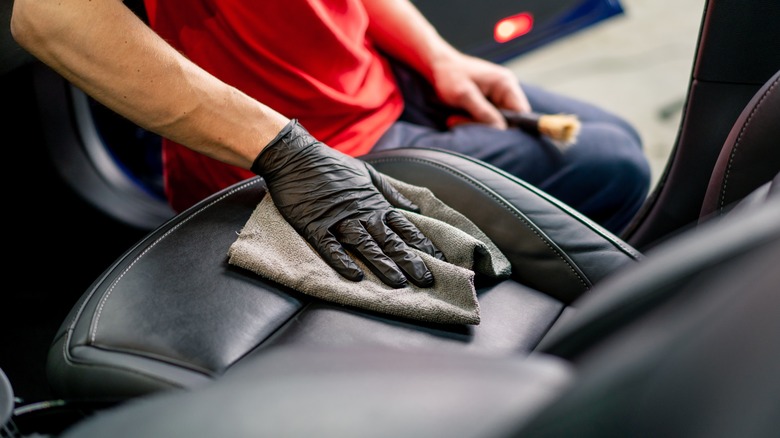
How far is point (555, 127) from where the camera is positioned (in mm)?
1188

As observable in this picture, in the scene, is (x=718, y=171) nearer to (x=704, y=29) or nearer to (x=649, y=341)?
(x=704, y=29)

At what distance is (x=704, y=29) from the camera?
1.02m

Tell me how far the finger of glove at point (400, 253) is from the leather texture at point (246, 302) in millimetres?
60

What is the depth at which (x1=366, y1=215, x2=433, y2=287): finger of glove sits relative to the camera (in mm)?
849

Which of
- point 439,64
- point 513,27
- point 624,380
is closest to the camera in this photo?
point 624,380

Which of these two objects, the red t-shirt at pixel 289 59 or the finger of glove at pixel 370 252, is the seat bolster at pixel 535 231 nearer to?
the finger of glove at pixel 370 252

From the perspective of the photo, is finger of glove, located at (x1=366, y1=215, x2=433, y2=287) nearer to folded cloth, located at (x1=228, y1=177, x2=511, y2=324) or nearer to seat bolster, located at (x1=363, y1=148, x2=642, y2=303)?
folded cloth, located at (x1=228, y1=177, x2=511, y2=324)

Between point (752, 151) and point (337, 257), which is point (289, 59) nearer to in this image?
point (337, 257)

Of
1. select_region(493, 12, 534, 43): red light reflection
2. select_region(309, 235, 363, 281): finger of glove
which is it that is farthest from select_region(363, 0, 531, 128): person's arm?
select_region(493, 12, 534, 43): red light reflection

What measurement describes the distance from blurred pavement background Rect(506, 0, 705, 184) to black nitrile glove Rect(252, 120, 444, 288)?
4.25ft

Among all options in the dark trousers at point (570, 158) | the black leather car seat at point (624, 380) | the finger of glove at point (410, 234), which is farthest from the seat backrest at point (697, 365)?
the dark trousers at point (570, 158)

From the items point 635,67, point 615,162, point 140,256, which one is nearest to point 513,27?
point 635,67

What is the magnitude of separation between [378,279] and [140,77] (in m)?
0.38

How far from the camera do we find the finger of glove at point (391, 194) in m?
0.97
